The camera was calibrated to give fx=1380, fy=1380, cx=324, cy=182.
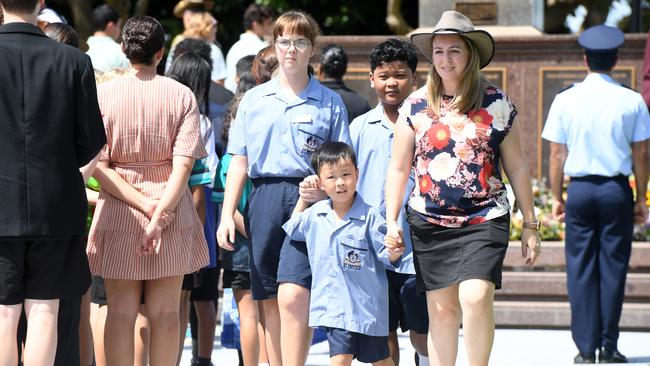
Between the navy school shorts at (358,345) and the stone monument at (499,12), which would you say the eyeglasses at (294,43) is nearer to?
the navy school shorts at (358,345)

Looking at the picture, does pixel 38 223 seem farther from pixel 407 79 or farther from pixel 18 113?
pixel 407 79

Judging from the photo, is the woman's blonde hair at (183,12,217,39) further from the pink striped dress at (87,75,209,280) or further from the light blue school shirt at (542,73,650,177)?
the pink striped dress at (87,75,209,280)

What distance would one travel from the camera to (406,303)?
740 cm

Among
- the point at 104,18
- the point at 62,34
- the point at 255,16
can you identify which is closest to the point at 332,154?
the point at 62,34

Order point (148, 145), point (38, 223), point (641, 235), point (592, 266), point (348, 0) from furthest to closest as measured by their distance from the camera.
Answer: point (348, 0)
point (641, 235)
point (592, 266)
point (148, 145)
point (38, 223)

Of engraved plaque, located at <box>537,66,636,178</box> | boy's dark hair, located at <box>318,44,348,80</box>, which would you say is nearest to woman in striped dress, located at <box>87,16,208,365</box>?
boy's dark hair, located at <box>318,44,348,80</box>

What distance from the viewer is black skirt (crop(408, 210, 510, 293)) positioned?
663 centimetres

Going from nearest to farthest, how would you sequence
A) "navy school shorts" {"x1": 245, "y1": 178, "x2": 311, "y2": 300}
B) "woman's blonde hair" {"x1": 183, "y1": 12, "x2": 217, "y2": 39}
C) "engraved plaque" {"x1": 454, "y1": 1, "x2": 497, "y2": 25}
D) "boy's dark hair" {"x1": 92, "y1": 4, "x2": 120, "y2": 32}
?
1. "navy school shorts" {"x1": 245, "y1": 178, "x2": 311, "y2": 300}
2. "boy's dark hair" {"x1": 92, "y1": 4, "x2": 120, "y2": 32}
3. "woman's blonde hair" {"x1": 183, "y1": 12, "x2": 217, "y2": 39}
4. "engraved plaque" {"x1": 454, "y1": 1, "x2": 497, "y2": 25}

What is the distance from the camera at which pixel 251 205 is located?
7.40 metres

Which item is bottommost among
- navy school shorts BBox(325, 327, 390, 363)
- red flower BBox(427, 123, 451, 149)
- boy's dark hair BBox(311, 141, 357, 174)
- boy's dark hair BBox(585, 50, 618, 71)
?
navy school shorts BBox(325, 327, 390, 363)

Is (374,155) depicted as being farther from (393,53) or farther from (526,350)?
(526,350)

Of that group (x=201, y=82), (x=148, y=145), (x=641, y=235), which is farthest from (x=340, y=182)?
(x=641, y=235)

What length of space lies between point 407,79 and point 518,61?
620 cm

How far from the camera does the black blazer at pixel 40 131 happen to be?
239 inches
